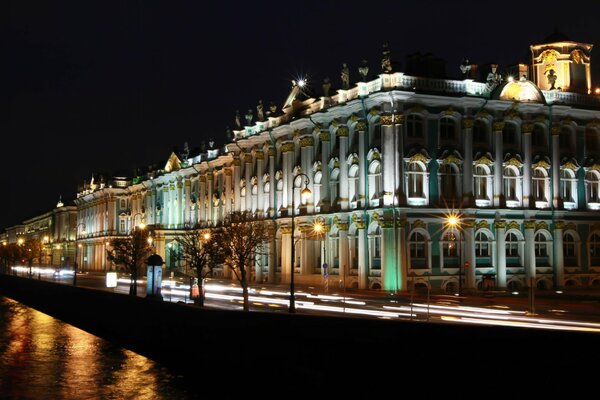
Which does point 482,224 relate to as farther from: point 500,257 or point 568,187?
point 568,187

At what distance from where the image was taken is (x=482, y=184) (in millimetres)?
63125

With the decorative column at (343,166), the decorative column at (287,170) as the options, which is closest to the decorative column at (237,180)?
the decorative column at (287,170)

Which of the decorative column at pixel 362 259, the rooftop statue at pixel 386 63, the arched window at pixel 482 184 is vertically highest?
the rooftop statue at pixel 386 63

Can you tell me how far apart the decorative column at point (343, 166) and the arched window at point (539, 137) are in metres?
15.9

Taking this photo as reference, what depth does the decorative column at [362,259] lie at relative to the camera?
61.0 metres

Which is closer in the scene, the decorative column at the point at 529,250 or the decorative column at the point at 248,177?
the decorative column at the point at 529,250

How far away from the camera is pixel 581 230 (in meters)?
67.2

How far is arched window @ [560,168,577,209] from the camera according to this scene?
6681cm

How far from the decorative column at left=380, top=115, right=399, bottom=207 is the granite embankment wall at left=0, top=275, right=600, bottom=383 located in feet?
81.1

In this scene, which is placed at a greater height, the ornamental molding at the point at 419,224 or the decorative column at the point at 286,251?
the ornamental molding at the point at 419,224

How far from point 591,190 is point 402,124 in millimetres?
20471

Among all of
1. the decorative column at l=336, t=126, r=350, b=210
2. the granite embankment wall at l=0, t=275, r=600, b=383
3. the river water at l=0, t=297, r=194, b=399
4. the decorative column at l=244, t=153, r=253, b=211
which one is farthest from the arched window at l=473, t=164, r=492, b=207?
the river water at l=0, t=297, r=194, b=399

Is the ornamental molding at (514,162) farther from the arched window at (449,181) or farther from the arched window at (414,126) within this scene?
the arched window at (414,126)

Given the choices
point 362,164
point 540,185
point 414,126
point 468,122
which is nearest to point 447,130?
point 468,122
